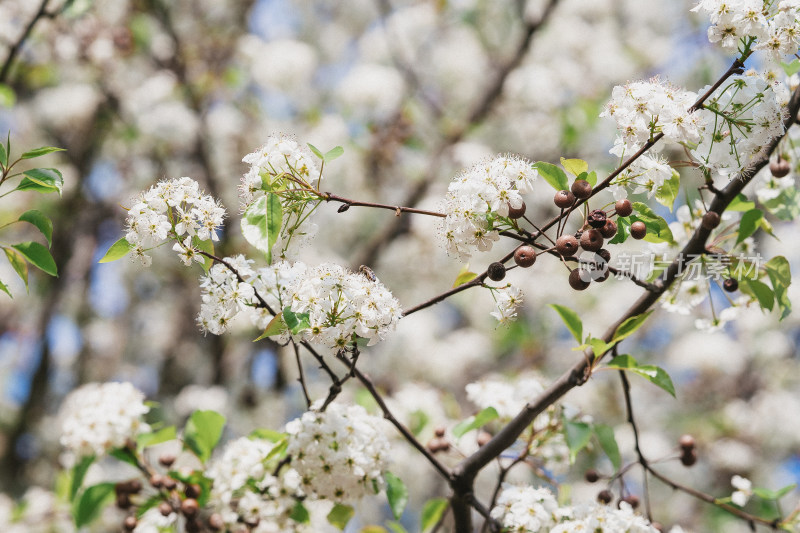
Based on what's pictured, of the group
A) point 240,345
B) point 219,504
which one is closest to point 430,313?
point 240,345

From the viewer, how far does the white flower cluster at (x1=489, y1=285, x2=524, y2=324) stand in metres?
1.87

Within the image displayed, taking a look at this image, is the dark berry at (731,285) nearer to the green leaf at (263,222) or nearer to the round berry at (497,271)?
the round berry at (497,271)

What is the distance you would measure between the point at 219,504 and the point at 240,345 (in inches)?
172

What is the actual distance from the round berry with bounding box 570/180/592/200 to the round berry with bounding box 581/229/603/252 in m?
0.11

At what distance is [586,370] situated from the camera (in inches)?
79.0

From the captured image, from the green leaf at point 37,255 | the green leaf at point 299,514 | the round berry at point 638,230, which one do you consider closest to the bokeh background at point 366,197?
the green leaf at point 299,514

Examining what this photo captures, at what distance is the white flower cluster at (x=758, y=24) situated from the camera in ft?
5.76

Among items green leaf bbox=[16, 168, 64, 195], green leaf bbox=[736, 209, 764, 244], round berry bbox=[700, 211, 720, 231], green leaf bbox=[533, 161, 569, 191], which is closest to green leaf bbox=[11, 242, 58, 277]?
green leaf bbox=[16, 168, 64, 195]

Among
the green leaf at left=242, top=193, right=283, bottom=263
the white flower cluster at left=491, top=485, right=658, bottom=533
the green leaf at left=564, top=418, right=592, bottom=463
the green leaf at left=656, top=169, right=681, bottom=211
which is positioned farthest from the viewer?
the green leaf at left=564, top=418, right=592, bottom=463

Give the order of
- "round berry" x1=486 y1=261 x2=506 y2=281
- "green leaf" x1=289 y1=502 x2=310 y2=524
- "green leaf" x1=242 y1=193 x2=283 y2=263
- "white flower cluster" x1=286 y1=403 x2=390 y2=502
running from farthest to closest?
"green leaf" x1=289 y1=502 x2=310 y2=524, "white flower cluster" x1=286 y1=403 x2=390 y2=502, "round berry" x1=486 y1=261 x2=506 y2=281, "green leaf" x1=242 y1=193 x2=283 y2=263

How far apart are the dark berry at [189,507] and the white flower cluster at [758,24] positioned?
2.11 m

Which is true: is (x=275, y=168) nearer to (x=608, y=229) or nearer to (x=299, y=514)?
(x=608, y=229)

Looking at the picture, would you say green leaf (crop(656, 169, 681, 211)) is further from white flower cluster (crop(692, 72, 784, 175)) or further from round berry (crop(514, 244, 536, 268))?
round berry (crop(514, 244, 536, 268))

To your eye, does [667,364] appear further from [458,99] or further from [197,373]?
[197,373]
